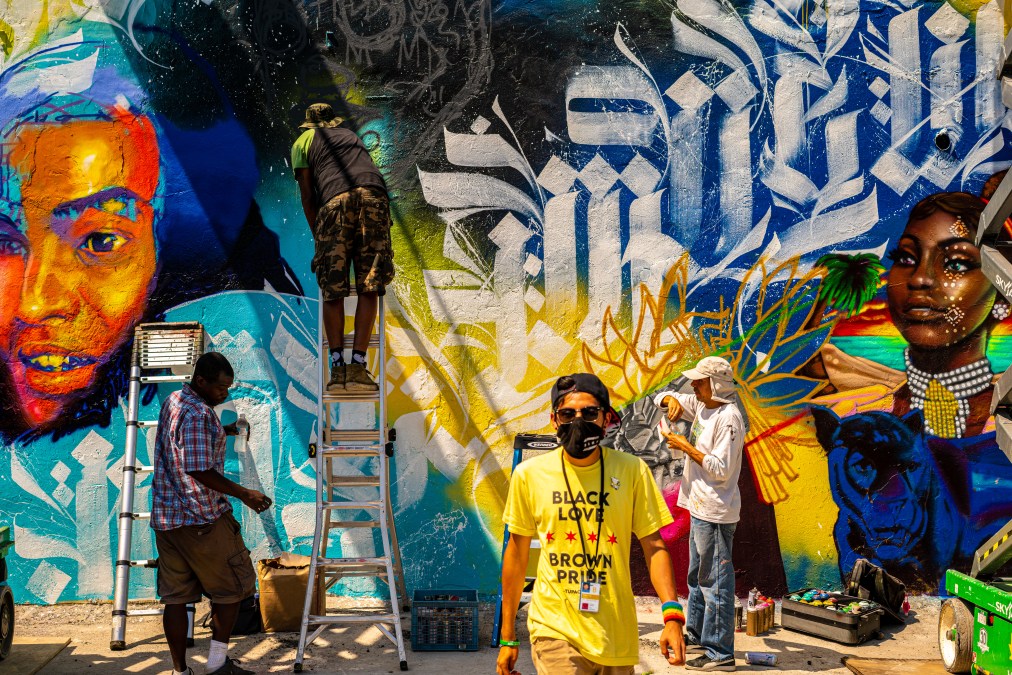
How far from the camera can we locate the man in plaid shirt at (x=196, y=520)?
5758mm

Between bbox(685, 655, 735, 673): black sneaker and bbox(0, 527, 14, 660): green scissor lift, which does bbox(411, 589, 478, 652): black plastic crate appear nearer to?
bbox(685, 655, 735, 673): black sneaker

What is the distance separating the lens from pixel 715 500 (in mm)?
→ 6164

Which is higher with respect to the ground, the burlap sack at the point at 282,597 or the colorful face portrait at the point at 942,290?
the colorful face portrait at the point at 942,290

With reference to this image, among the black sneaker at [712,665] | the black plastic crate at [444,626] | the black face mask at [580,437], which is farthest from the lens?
the black plastic crate at [444,626]

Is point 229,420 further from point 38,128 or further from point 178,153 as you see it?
point 38,128

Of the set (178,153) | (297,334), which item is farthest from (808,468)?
(178,153)

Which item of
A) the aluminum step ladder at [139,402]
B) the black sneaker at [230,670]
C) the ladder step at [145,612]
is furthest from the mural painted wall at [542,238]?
the black sneaker at [230,670]

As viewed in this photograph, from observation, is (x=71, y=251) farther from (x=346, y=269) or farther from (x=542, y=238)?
(x=542, y=238)

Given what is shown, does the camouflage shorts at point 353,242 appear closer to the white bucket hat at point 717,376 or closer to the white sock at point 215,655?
the white bucket hat at point 717,376

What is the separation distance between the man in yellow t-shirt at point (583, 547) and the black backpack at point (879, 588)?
3.70 metres

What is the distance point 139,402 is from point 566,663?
4.58m

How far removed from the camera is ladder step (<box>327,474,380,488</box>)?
6902 mm

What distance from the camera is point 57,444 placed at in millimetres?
7469

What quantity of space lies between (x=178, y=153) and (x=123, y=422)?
202 cm
